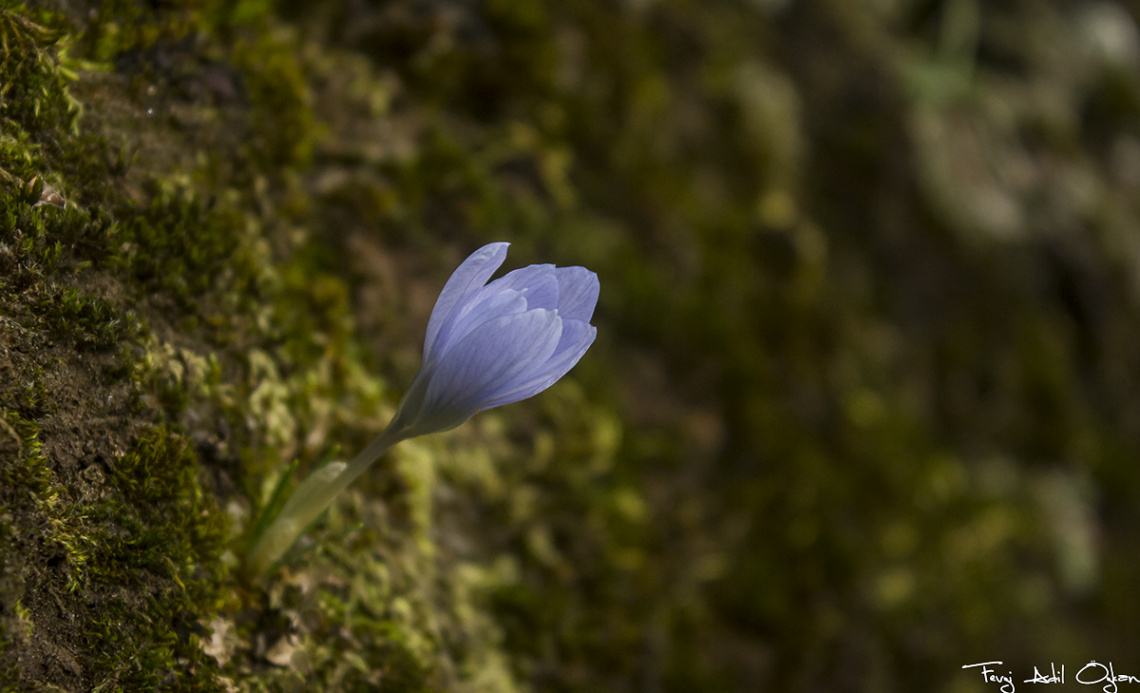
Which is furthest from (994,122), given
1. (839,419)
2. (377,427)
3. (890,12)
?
(377,427)

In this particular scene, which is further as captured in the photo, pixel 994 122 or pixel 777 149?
pixel 994 122

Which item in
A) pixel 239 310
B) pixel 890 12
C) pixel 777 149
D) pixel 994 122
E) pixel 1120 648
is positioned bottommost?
pixel 1120 648

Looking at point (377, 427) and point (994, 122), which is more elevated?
point (994, 122)

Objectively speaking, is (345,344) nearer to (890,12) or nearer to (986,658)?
(986,658)
